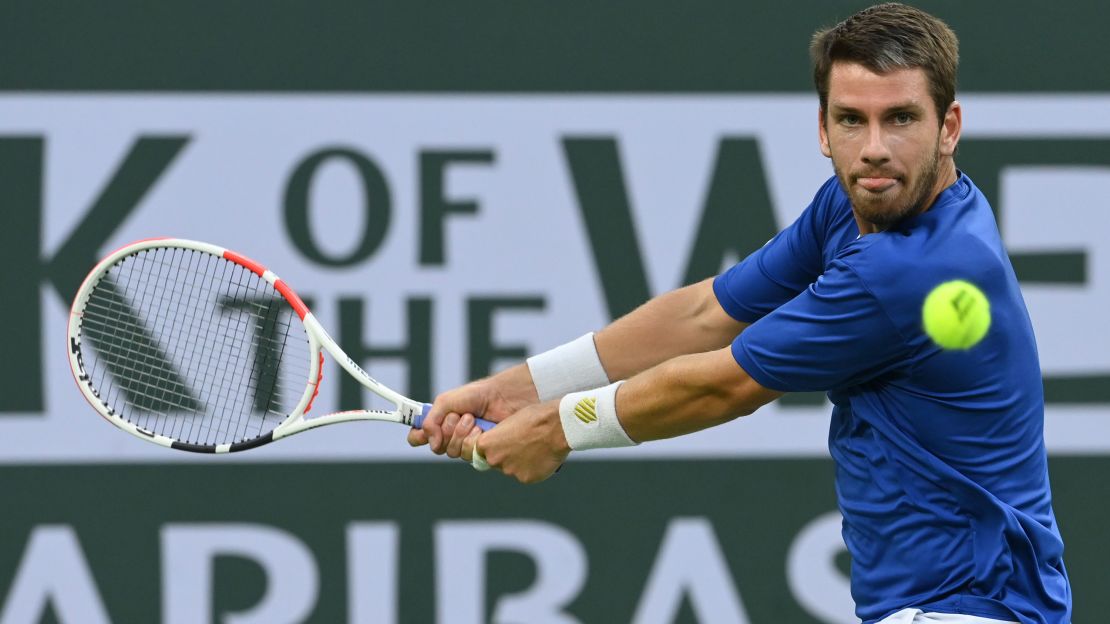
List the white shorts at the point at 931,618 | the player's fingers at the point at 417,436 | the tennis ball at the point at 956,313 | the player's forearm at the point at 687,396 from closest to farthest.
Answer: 1. the tennis ball at the point at 956,313
2. the white shorts at the point at 931,618
3. the player's forearm at the point at 687,396
4. the player's fingers at the point at 417,436

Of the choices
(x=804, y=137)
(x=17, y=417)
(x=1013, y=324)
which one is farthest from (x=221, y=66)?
(x=1013, y=324)

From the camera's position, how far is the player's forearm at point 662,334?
354 cm

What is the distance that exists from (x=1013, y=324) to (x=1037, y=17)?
260cm

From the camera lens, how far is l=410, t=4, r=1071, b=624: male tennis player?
→ 2730 mm

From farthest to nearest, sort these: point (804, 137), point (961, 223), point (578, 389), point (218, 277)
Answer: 1. point (804, 137)
2. point (218, 277)
3. point (578, 389)
4. point (961, 223)

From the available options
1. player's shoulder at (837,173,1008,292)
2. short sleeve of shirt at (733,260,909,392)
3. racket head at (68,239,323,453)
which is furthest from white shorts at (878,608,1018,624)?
racket head at (68,239,323,453)

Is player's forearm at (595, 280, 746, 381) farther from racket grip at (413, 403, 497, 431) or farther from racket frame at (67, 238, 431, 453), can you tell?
racket frame at (67, 238, 431, 453)

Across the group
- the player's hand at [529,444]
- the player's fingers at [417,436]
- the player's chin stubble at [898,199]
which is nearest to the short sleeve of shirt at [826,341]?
the player's chin stubble at [898,199]

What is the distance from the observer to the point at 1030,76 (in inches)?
198

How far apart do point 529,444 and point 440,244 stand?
5.88ft

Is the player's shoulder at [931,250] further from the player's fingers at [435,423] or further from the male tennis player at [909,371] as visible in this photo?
the player's fingers at [435,423]

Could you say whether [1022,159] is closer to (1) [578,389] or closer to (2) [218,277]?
(1) [578,389]

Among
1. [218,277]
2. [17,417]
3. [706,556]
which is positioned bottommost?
[706,556]

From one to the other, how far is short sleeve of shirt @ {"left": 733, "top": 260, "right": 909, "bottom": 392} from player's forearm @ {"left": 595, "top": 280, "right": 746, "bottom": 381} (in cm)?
62
